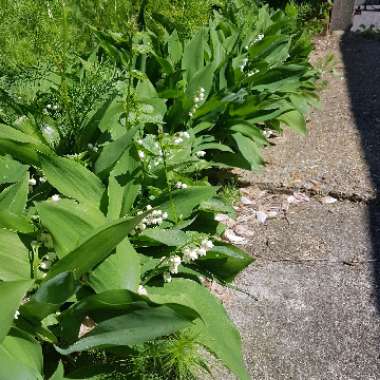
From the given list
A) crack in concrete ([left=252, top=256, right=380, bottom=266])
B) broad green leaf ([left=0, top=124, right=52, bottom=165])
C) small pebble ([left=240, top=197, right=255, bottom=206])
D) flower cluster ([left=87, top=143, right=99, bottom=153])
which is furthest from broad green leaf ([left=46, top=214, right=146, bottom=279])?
small pebble ([left=240, top=197, right=255, bottom=206])

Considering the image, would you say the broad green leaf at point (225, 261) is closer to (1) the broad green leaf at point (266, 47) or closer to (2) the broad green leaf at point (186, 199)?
(2) the broad green leaf at point (186, 199)

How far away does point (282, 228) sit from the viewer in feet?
9.29

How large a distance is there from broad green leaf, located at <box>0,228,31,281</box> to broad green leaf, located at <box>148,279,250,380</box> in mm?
420

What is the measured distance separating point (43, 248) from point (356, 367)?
3.92 ft

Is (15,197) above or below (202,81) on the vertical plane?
above

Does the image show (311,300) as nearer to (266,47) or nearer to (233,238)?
(233,238)

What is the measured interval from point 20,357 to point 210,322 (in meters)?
0.62

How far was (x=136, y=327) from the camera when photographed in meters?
1.47

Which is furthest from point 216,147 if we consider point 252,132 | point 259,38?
point 259,38

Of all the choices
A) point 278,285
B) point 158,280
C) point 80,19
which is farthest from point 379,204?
point 80,19

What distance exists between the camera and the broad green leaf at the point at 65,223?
171 cm

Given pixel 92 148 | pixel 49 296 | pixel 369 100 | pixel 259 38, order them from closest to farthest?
pixel 49 296 < pixel 92 148 < pixel 259 38 < pixel 369 100

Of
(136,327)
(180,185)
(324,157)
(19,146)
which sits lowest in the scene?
(324,157)

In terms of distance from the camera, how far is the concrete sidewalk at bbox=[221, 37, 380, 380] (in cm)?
200
